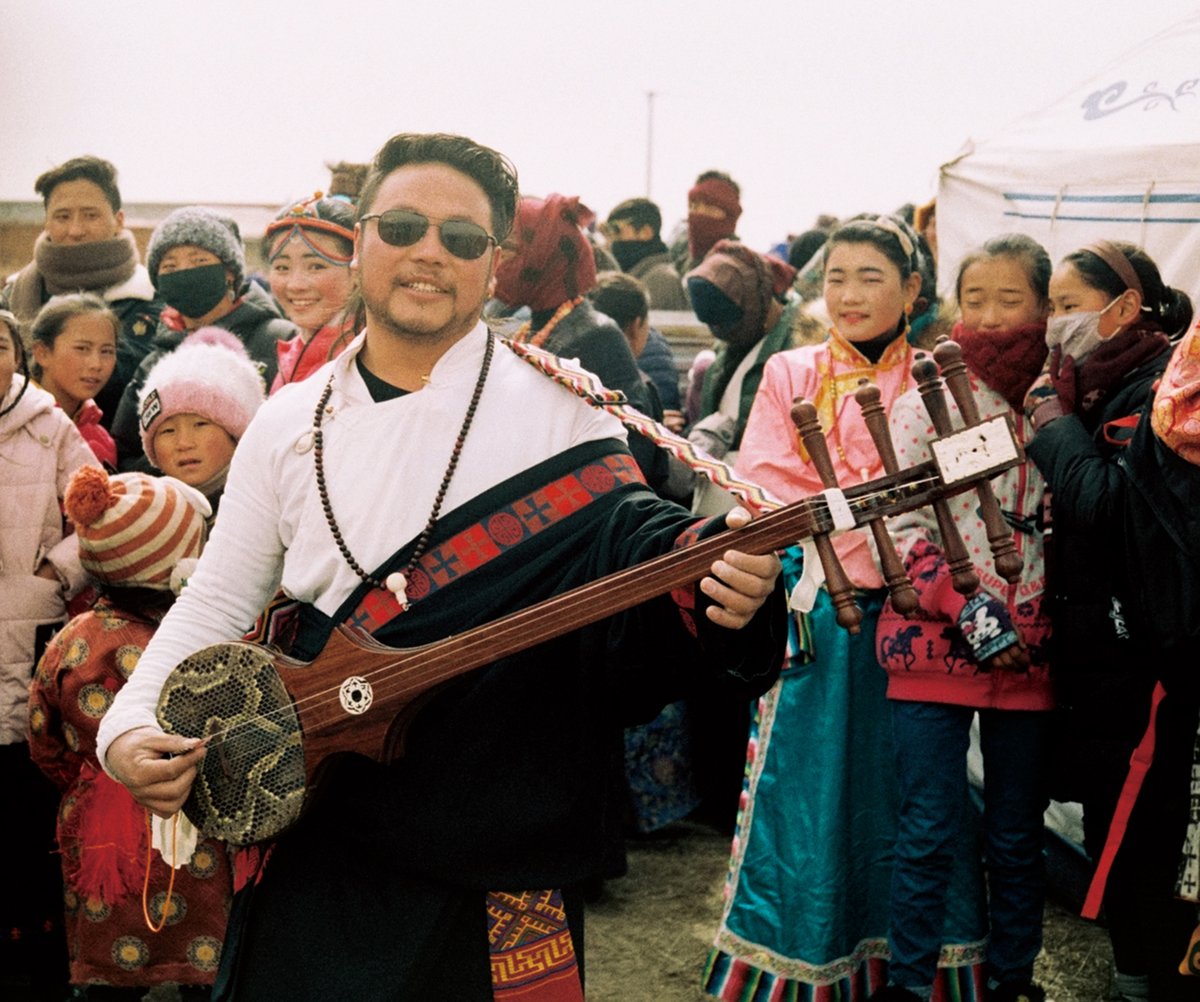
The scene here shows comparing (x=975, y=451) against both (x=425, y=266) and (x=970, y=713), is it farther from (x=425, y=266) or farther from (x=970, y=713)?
(x=970, y=713)

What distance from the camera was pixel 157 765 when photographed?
2354mm

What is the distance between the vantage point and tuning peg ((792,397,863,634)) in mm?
1888

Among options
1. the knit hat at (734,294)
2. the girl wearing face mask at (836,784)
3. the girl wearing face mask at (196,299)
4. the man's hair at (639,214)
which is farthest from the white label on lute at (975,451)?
the man's hair at (639,214)

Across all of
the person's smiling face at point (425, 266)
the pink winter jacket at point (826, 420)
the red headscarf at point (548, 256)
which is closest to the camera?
the person's smiling face at point (425, 266)

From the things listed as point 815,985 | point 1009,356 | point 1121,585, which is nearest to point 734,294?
point 1009,356

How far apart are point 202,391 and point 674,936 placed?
233 centimetres

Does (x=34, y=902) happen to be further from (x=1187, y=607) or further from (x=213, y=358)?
(x=1187, y=607)

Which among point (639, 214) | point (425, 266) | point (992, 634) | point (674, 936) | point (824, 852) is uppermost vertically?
point (639, 214)

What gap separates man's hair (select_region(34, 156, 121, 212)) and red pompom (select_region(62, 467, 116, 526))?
252 centimetres

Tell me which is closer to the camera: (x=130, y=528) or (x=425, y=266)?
(x=425, y=266)

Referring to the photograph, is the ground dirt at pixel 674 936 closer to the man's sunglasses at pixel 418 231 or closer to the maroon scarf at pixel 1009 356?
the maroon scarf at pixel 1009 356

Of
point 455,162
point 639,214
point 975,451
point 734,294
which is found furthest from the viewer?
point 639,214

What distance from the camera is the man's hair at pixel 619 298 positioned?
19.6 ft

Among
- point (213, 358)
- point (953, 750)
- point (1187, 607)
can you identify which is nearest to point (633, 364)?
point (213, 358)
